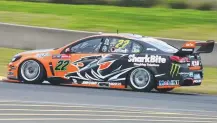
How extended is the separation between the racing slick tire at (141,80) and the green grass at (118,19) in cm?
1027

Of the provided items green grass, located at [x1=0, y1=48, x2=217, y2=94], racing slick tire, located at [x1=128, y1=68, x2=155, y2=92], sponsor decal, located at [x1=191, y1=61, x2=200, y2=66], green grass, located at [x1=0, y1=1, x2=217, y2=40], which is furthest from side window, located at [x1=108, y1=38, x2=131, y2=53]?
green grass, located at [x1=0, y1=1, x2=217, y2=40]

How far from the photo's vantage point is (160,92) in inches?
680

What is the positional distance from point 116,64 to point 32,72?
197cm

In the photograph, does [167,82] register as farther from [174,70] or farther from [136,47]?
[136,47]

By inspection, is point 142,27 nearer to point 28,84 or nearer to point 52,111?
point 28,84

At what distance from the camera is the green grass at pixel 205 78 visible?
1812 centimetres

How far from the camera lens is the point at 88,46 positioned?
1766cm

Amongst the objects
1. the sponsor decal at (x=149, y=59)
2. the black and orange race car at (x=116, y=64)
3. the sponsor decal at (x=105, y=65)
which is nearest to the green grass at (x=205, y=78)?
the black and orange race car at (x=116, y=64)

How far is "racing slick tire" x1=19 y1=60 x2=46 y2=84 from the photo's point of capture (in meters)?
17.6

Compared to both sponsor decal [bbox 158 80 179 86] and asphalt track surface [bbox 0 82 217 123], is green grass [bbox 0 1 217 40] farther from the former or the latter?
asphalt track surface [bbox 0 82 217 123]

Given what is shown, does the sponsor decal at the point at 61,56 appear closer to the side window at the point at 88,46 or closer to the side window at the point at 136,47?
the side window at the point at 88,46

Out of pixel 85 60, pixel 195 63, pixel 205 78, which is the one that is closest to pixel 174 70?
pixel 195 63

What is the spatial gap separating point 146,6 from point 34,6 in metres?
4.97

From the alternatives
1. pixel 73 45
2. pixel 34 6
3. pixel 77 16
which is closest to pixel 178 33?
pixel 77 16
